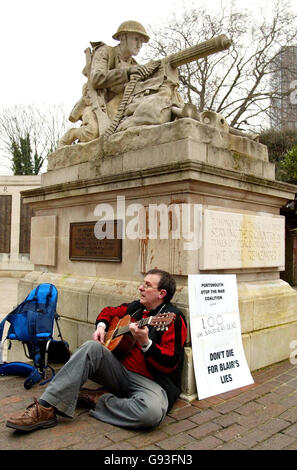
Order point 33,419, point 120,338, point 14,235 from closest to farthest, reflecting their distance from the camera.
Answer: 1. point 33,419
2. point 120,338
3. point 14,235

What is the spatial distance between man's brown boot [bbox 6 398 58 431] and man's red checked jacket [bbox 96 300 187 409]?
2.27 feet

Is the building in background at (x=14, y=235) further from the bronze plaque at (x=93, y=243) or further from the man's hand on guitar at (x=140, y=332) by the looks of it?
the man's hand on guitar at (x=140, y=332)

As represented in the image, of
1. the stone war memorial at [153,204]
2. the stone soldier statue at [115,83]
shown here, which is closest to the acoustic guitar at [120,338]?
the stone war memorial at [153,204]

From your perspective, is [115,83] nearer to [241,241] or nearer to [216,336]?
[241,241]

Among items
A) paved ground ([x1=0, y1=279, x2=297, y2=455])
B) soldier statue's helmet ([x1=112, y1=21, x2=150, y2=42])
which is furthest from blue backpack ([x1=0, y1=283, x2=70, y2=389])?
soldier statue's helmet ([x1=112, y1=21, x2=150, y2=42])

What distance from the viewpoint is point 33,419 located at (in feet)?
9.27

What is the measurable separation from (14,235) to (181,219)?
1786 cm

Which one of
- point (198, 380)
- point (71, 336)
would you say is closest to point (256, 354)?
point (198, 380)

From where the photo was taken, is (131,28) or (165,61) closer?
(165,61)

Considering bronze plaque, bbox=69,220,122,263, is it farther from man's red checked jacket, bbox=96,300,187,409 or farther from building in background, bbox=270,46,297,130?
building in background, bbox=270,46,297,130

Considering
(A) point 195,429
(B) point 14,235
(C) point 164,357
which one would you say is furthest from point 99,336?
(B) point 14,235

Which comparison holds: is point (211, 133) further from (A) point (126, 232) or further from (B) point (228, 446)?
(B) point (228, 446)
